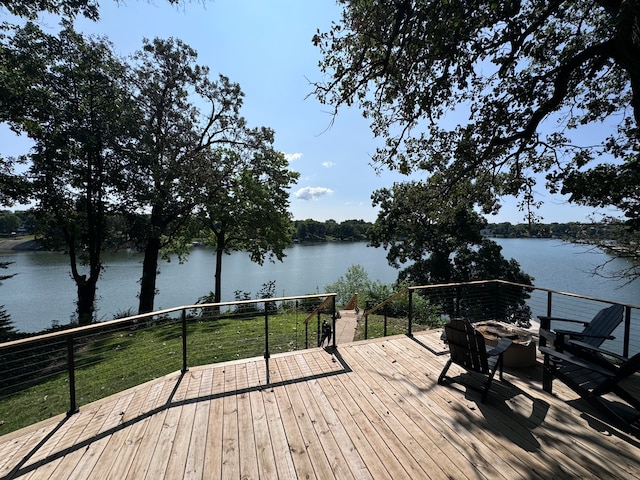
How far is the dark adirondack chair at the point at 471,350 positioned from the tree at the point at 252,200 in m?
11.0

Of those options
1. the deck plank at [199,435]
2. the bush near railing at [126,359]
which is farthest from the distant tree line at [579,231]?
the deck plank at [199,435]

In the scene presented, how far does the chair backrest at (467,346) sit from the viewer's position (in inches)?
119

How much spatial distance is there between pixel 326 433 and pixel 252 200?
12160mm

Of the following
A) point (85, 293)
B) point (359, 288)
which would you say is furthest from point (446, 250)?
point (85, 293)

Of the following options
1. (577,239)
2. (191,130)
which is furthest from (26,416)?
(577,239)

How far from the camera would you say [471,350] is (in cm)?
312

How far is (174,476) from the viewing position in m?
2.10

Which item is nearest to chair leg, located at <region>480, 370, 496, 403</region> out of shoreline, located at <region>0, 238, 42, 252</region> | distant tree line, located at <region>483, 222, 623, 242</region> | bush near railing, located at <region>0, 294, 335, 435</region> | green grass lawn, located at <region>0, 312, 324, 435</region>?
bush near railing, located at <region>0, 294, 335, 435</region>

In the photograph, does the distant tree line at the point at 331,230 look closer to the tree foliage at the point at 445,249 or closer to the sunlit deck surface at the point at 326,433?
the tree foliage at the point at 445,249

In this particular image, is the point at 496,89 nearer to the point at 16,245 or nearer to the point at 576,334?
the point at 576,334

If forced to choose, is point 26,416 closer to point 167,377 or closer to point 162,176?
point 167,377

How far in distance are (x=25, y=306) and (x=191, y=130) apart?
14204 millimetres

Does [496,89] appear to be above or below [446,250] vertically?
above

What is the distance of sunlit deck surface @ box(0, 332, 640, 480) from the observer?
84.9 inches
